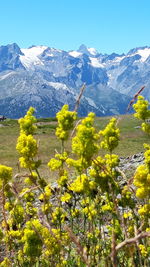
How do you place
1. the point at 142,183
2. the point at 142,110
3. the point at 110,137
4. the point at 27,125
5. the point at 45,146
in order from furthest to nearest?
the point at 45,146 → the point at 27,125 → the point at 142,110 → the point at 110,137 → the point at 142,183

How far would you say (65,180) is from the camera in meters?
5.05

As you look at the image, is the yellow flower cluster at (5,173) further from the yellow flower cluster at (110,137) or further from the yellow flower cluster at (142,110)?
the yellow flower cluster at (142,110)

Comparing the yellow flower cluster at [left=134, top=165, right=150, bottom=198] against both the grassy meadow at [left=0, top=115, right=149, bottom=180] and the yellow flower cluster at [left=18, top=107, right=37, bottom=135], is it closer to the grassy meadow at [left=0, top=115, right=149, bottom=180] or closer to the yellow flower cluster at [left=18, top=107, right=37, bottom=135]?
the yellow flower cluster at [left=18, top=107, right=37, bottom=135]

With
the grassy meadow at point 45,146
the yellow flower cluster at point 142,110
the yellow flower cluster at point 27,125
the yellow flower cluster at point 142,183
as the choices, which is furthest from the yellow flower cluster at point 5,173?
the grassy meadow at point 45,146

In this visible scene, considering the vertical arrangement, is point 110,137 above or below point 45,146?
below

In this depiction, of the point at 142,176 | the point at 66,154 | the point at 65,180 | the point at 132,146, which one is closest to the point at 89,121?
the point at 142,176

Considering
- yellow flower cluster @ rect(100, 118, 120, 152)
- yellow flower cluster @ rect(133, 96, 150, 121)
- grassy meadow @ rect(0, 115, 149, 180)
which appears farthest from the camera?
grassy meadow @ rect(0, 115, 149, 180)

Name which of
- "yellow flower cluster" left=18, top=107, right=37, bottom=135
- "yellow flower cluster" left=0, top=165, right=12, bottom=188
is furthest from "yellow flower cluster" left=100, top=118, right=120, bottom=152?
"yellow flower cluster" left=0, top=165, right=12, bottom=188

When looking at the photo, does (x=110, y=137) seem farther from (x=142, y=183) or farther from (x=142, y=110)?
(x=142, y=183)

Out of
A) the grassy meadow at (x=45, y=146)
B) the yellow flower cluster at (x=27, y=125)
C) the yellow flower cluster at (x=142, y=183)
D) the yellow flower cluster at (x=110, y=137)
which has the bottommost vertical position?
the yellow flower cluster at (x=142, y=183)

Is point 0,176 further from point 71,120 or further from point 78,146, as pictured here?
point 78,146

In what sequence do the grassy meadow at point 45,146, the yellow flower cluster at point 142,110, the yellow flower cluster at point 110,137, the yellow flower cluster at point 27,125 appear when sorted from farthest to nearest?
1. the grassy meadow at point 45,146
2. the yellow flower cluster at point 27,125
3. the yellow flower cluster at point 142,110
4. the yellow flower cluster at point 110,137

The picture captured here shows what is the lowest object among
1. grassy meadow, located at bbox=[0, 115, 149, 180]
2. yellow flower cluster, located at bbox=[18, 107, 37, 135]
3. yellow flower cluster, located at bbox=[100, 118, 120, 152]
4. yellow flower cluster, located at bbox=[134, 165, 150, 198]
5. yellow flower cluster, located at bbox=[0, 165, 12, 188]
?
yellow flower cluster, located at bbox=[134, 165, 150, 198]

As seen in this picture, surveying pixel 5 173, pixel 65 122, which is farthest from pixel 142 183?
pixel 5 173
